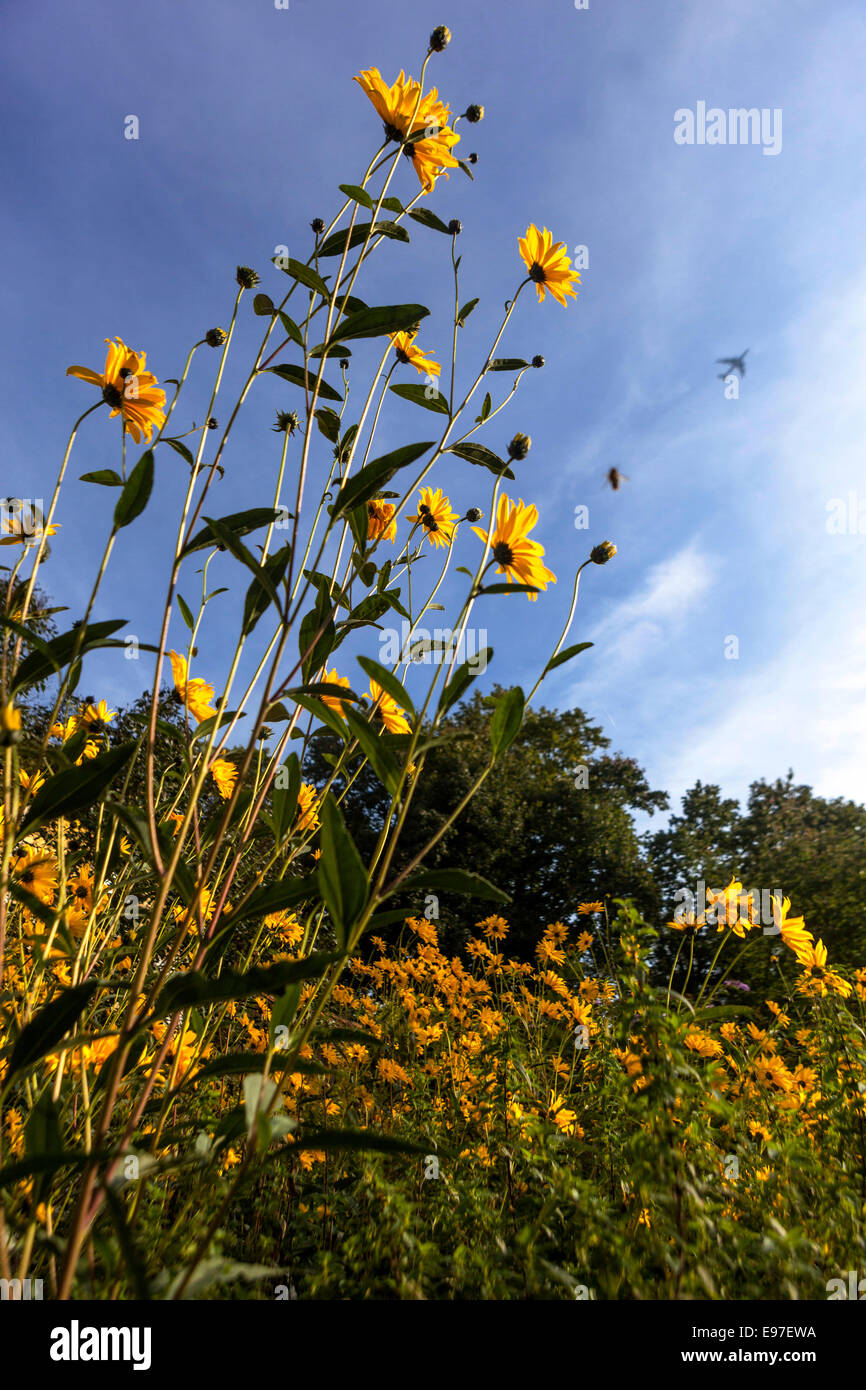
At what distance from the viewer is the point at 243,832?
95cm

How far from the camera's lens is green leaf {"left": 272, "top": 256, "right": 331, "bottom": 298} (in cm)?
97

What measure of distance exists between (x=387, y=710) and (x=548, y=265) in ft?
3.16

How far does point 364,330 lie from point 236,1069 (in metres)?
1.04

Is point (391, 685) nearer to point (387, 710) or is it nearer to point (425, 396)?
point (387, 710)

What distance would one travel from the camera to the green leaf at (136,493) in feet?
3.00

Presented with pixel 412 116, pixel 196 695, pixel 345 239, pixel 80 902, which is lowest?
pixel 80 902

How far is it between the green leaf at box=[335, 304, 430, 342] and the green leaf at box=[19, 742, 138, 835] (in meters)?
0.69

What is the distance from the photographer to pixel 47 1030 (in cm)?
71

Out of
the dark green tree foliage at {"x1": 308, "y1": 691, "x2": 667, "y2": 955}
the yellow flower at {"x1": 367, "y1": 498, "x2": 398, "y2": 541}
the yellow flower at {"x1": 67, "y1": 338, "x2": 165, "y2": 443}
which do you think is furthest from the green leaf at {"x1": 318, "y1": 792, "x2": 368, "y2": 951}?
the dark green tree foliage at {"x1": 308, "y1": 691, "x2": 667, "y2": 955}

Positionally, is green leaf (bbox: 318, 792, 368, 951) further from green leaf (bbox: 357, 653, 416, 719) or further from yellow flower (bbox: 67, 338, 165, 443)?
yellow flower (bbox: 67, 338, 165, 443)

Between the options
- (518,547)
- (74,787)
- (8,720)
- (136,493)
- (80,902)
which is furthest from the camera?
(80,902)

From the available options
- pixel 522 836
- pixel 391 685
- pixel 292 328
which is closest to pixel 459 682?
pixel 391 685

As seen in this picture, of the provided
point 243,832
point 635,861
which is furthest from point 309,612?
point 635,861

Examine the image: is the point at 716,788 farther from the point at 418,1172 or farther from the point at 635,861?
the point at 418,1172
